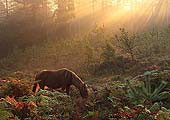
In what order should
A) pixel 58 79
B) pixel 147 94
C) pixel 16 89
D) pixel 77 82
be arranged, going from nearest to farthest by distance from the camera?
1. pixel 147 94
2. pixel 16 89
3. pixel 77 82
4. pixel 58 79

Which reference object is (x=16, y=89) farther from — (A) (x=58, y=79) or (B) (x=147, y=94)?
(B) (x=147, y=94)

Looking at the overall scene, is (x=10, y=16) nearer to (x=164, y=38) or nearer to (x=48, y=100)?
(x=164, y=38)

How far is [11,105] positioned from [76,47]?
1793cm

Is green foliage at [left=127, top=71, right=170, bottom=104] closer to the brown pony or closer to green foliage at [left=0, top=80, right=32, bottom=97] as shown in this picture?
the brown pony

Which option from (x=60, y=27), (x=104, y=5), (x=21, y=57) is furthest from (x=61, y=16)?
(x=104, y=5)

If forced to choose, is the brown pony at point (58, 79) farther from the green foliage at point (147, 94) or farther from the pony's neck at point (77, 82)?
the green foliage at point (147, 94)

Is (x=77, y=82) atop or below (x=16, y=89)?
below

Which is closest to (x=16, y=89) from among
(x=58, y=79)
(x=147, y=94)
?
(x=58, y=79)

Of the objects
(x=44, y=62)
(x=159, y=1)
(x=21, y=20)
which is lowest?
(x=44, y=62)

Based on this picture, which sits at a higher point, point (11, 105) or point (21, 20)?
point (21, 20)

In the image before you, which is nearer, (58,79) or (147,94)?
(147,94)

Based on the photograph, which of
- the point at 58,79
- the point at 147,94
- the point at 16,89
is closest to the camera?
the point at 147,94

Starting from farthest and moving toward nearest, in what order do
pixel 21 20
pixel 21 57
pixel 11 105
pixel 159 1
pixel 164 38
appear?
pixel 159 1 → pixel 21 20 → pixel 21 57 → pixel 164 38 → pixel 11 105

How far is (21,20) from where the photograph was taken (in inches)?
1252
